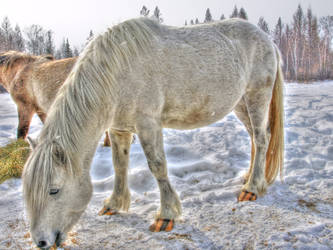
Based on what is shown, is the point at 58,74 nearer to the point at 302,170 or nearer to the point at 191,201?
the point at 191,201

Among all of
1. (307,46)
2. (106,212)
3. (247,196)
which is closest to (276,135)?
(247,196)

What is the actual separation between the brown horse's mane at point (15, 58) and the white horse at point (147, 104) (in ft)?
9.24

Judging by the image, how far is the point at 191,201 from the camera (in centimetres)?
269

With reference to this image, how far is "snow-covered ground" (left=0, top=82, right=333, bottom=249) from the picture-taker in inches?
78.7

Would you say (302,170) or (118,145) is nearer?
(118,145)

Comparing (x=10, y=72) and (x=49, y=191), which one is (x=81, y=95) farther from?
(x=10, y=72)

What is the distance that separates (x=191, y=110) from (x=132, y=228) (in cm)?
128

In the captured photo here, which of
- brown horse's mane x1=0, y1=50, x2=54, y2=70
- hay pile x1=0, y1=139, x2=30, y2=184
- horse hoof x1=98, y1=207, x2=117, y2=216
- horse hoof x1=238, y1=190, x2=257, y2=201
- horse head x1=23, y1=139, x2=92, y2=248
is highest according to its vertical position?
brown horse's mane x1=0, y1=50, x2=54, y2=70

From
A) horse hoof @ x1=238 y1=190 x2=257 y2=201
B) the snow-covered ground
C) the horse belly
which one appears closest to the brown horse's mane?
the snow-covered ground

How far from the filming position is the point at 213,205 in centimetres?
261

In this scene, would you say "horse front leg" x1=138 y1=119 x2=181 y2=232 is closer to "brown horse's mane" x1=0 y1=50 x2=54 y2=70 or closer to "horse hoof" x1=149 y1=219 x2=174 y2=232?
"horse hoof" x1=149 y1=219 x2=174 y2=232

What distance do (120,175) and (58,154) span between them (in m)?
1.15

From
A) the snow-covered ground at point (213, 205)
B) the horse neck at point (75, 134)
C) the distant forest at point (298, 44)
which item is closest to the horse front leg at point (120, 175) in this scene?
the snow-covered ground at point (213, 205)

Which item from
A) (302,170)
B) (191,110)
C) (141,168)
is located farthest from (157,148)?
(302,170)
